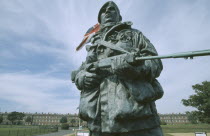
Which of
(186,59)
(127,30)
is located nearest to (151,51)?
(127,30)

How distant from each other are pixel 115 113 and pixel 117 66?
0.64m

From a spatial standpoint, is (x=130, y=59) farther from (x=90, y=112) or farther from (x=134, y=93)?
(x=90, y=112)

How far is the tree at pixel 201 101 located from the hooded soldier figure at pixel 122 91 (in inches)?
1395

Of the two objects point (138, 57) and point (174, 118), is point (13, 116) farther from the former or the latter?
point (174, 118)

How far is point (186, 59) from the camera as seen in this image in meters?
1.46

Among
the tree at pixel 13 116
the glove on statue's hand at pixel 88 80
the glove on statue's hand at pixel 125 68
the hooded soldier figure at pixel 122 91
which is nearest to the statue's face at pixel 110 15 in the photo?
the hooded soldier figure at pixel 122 91

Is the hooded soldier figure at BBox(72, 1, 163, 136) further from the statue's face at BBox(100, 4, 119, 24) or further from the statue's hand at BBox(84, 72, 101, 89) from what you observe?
the statue's face at BBox(100, 4, 119, 24)

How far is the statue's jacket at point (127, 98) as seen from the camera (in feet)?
6.29

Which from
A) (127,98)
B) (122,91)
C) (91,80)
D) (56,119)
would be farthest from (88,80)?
(56,119)

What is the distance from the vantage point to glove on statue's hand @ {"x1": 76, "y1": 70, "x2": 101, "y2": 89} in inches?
92.3

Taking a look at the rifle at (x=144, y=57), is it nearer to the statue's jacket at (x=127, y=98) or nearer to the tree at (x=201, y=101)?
the statue's jacket at (x=127, y=98)

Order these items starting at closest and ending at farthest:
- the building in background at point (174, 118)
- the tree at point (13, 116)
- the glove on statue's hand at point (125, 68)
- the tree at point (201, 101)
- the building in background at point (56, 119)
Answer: the glove on statue's hand at point (125, 68) < the tree at point (201, 101) < the tree at point (13, 116) < the building in background at point (174, 118) < the building in background at point (56, 119)

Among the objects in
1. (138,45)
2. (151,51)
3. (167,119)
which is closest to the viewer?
(151,51)

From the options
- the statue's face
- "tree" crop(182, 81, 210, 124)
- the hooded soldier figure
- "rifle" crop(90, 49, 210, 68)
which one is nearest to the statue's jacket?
the hooded soldier figure
